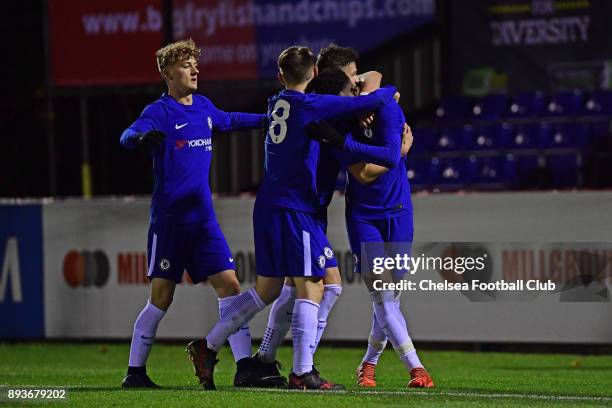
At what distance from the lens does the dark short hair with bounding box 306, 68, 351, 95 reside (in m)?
9.12

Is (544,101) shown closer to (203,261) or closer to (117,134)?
(117,134)

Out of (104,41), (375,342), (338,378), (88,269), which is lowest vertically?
(338,378)

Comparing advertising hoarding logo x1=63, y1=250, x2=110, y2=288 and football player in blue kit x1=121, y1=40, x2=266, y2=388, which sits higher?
football player in blue kit x1=121, y1=40, x2=266, y2=388

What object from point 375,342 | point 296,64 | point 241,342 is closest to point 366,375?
point 375,342

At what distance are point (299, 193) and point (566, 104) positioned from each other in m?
9.79

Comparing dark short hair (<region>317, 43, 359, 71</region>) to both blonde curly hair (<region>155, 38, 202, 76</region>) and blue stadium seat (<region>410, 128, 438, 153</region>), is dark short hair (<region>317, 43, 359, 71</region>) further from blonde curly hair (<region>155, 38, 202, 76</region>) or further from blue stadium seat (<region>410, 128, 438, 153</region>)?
blue stadium seat (<region>410, 128, 438, 153</region>)

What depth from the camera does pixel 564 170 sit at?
56.1 ft

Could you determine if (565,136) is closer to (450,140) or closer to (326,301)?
(450,140)

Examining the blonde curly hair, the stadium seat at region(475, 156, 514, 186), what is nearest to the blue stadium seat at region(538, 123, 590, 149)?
the stadium seat at region(475, 156, 514, 186)

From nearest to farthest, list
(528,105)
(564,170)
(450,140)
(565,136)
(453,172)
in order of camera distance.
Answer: (564,170) → (565,136) → (453,172) → (450,140) → (528,105)

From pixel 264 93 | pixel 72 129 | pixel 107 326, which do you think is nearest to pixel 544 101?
pixel 264 93

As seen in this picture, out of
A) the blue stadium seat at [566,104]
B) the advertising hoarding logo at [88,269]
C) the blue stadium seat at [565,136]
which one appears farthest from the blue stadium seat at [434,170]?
the advertising hoarding logo at [88,269]

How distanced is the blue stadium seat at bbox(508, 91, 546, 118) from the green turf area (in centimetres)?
478

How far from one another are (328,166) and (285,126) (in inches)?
20.2
